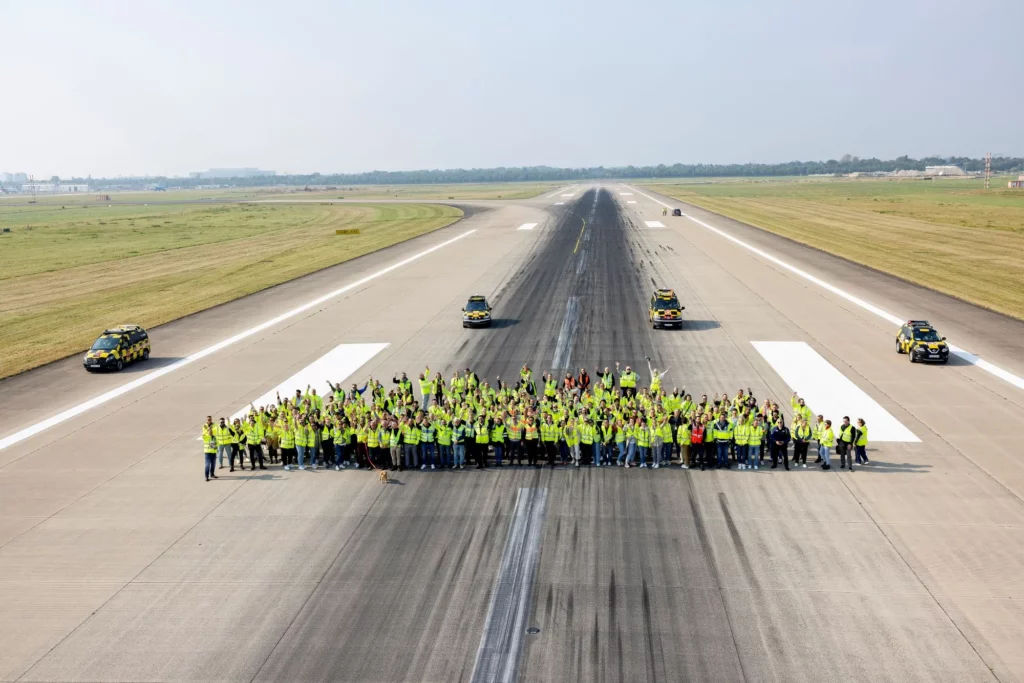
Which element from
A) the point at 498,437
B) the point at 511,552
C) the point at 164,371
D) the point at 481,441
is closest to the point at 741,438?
the point at 498,437

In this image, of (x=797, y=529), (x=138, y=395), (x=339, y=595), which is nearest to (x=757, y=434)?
(x=797, y=529)

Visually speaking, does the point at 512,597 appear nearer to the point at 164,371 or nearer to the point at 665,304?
the point at 164,371

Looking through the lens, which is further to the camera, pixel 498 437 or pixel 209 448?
pixel 498 437

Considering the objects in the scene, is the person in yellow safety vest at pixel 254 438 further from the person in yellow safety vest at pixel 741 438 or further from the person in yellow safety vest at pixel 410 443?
the person in yellow safety vest at pixel 741 438

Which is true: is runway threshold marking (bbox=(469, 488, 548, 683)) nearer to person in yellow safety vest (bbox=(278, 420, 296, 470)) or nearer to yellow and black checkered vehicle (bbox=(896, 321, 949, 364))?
person in yellow safety vest (bbox=(278, 420, 296, 470))

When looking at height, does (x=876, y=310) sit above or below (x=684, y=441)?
below

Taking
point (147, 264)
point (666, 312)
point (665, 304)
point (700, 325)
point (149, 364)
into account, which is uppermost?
point (665, 304)
